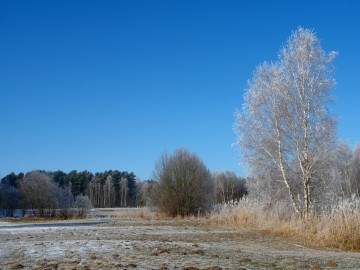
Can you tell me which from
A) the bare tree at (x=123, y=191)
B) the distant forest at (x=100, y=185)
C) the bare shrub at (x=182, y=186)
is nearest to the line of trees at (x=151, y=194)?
the bare shrub at (x=182, y=186)

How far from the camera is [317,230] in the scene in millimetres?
14266

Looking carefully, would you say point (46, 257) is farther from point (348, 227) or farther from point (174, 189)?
point (174, 189)

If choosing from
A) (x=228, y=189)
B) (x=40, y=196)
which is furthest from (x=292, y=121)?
(x=228, y=189)

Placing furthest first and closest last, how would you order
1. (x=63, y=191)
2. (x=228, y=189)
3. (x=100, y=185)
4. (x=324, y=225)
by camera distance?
(x=100, y=185) < (x=228, y=189) < (x=63, y=191) < (x=324, y=225)

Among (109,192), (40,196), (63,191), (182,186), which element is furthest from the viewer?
(109,192)

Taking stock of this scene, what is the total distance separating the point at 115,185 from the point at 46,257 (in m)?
125

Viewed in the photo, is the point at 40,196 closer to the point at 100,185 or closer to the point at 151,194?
the point at 151,194

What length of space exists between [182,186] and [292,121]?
22.5 m

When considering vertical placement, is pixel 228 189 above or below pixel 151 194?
above

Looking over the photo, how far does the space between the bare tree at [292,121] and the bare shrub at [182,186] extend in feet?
65.7

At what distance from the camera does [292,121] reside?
20.4 metres

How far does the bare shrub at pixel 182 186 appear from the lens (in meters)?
41.3

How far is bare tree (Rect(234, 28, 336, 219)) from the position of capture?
1973cm

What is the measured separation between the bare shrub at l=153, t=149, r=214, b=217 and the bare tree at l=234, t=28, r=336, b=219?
20.0 metres
